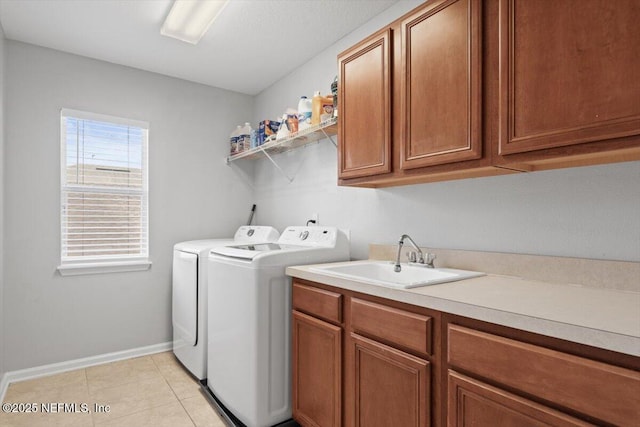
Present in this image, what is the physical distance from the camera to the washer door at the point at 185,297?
2568 mm

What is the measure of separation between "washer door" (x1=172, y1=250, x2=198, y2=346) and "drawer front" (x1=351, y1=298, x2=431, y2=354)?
147cm

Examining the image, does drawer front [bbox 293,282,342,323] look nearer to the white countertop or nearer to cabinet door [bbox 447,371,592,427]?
the white countertop

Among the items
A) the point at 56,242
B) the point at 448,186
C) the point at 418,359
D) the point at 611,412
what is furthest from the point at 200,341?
the point at 611,412

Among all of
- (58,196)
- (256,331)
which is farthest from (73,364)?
(256,331)

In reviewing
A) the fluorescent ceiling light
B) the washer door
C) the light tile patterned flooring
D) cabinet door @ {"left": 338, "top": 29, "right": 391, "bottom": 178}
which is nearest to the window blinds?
the washer door

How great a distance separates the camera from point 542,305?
1.07m

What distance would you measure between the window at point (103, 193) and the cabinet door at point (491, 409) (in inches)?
109

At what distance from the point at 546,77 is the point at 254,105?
119 inches

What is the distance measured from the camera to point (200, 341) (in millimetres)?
2477

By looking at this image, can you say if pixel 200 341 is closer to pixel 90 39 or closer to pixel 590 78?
pixel 90 39

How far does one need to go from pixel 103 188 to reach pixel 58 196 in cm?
31

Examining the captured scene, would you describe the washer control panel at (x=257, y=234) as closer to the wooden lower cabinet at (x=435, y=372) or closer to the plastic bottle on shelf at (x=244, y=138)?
the plastic bottle on shelf at (x=244, y=138)

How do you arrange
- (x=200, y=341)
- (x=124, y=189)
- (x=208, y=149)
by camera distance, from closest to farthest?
(x=200, y=341) < (x=124, y=189) < (x=208, y=149)

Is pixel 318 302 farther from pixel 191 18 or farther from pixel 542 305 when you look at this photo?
pixel 191 18
